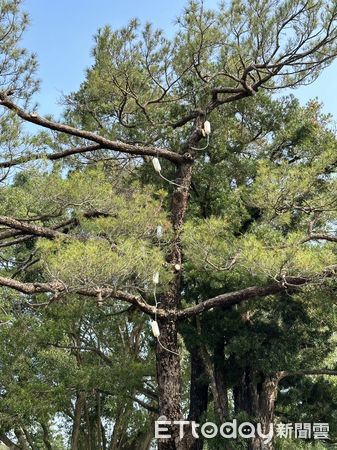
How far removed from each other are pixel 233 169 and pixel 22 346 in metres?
3.60

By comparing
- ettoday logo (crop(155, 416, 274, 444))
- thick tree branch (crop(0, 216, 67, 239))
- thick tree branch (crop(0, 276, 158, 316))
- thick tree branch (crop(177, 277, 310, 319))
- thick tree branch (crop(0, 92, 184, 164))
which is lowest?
ettoday logo (crop(155, 416, 274, 444))

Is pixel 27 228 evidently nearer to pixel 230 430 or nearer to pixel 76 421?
pixel 230 430

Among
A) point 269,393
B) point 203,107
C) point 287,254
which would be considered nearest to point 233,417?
point 269,393

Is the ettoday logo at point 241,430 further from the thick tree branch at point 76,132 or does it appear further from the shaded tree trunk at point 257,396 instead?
the thick tree branch at point 76,132

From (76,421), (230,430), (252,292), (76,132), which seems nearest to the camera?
(252,292)

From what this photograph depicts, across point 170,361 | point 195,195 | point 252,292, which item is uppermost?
point 195,195

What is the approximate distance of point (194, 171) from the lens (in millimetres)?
5781

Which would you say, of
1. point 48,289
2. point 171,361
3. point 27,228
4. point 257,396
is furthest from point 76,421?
point 48,289

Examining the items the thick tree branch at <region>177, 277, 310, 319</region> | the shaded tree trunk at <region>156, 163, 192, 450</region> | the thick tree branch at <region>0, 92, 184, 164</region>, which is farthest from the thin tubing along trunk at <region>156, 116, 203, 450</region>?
the thick tree branch at <region>0, 92, 184, 164</region>

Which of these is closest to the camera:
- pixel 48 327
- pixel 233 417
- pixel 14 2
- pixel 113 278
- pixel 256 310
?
pixel 113 278

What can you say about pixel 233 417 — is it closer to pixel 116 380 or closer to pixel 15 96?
pixel 116 380

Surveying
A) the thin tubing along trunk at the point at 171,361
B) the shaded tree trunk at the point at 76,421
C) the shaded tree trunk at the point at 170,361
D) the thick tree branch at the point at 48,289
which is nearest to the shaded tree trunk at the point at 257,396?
the thin tubing along trunk at the point at 171,361

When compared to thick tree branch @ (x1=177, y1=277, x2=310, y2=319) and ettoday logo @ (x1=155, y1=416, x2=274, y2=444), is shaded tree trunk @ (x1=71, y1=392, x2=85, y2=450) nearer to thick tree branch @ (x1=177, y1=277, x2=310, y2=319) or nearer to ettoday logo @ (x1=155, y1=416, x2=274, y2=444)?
ettoday logo @ (x1=155, y1=416, x2=274, y2=444)

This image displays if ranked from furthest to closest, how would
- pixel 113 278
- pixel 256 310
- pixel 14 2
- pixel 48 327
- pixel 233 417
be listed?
pixel 48 327
pixel 256 310
pixel 233 417
pixel 14 2
pixel 113 278
